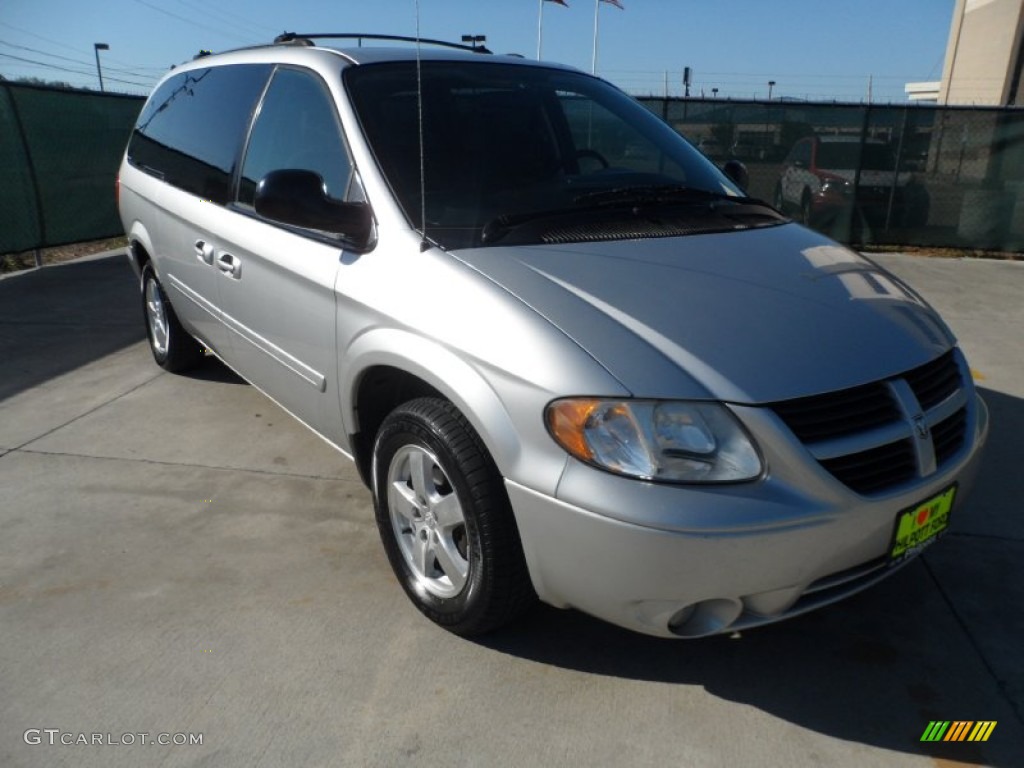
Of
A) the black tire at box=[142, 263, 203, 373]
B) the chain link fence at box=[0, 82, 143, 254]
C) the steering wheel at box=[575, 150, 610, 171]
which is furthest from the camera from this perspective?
the chain link fence at box=[0, 82, 143, 254]

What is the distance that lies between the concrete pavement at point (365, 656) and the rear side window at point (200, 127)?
1.42 metres

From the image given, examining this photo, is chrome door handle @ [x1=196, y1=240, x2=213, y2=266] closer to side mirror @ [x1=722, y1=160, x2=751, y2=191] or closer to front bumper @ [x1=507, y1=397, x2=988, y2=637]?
front bumper @ [x1=507, y1=397, x2=988, y2=637]

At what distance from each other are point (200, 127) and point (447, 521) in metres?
2.76

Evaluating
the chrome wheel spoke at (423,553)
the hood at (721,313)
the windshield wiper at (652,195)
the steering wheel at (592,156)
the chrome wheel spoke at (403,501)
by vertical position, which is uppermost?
the steering wheel at (592,156)

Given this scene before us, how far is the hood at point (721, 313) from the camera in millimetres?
2064

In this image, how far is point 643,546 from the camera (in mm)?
1942

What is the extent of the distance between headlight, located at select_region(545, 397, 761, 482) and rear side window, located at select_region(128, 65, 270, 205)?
2351 mm

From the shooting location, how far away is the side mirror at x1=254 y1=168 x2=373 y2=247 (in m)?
2.56

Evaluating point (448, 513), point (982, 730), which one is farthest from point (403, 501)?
point (982, 730)

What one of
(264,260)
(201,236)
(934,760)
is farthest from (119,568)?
(934,760)

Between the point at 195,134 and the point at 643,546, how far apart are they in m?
3.37

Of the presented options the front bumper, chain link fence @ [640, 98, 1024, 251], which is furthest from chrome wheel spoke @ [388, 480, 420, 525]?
chain link fence @ [640, 98, 1024, 251]

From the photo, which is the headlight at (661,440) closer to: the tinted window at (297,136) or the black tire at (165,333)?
the tinted window at (297,136)

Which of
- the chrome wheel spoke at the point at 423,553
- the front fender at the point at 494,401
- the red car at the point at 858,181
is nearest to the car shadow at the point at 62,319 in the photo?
the chrome wheel spoke at the point at 423,553
